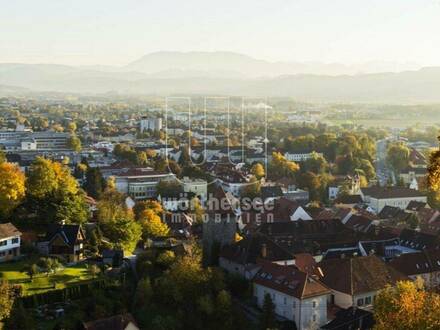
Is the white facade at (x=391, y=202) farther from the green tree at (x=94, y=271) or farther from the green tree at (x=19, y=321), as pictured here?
the green tree at (x=19, y=321)

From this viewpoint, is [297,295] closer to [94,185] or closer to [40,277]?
[40,277]

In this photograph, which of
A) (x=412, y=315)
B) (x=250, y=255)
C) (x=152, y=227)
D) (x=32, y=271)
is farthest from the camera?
(x=152, y=227)

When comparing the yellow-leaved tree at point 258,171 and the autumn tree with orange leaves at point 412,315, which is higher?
the autumn tree with orange leaves at point 412,315

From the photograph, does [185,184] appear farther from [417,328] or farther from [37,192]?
[417,328]

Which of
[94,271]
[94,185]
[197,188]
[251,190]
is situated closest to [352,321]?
[94,271]

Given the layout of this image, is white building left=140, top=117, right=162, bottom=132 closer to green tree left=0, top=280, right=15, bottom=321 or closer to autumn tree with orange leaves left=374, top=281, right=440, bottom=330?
green tree left=0, top=280, right=15, bottom=321

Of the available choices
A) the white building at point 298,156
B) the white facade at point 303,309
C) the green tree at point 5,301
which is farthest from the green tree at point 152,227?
the white building at point 298,156
